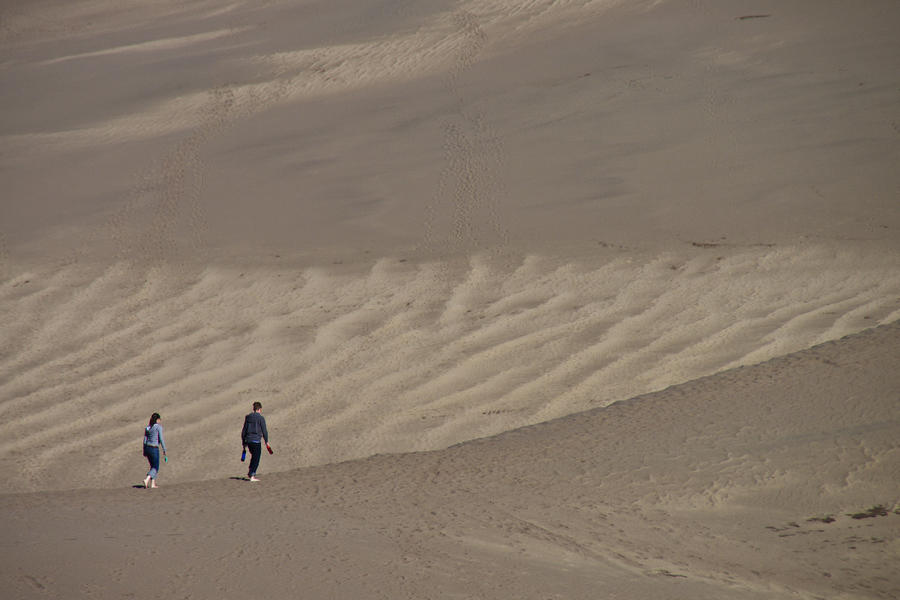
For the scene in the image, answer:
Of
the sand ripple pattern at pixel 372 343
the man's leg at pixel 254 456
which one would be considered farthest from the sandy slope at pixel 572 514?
the sand ripple pattern at pixel 372 343

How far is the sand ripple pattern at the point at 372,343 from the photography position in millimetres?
8688

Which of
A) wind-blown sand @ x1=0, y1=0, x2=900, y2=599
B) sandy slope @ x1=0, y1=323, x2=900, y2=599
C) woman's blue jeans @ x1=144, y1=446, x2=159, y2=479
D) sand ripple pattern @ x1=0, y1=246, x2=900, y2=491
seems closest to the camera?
sandy slope @ x1=0, y1=323, x2=900, y2=599

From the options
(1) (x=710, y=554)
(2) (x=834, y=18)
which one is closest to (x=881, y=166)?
(2) (x=834, y=18)

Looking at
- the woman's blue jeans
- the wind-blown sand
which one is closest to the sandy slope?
the wind-blown sand

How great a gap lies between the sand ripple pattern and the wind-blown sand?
44 mm

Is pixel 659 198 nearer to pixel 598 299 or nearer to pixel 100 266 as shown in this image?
pixel 598 299

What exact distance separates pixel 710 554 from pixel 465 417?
11.4ft

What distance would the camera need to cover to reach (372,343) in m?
10.3

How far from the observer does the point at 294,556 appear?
5.26m

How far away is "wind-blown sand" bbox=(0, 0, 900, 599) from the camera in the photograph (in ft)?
18.4

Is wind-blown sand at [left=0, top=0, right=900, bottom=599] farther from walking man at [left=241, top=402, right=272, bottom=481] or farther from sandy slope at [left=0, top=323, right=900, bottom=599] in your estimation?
walking man at [left=241, top=402, right=272, bottom=481]

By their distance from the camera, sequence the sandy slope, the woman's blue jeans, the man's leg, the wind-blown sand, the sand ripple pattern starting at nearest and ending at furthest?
the sandy slope, the wind-blown sand, the man's leg, the woman's blue jeans, the sand ripple pattern

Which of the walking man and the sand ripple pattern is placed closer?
the walking man

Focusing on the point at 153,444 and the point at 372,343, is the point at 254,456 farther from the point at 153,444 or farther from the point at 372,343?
the point at 372,343
